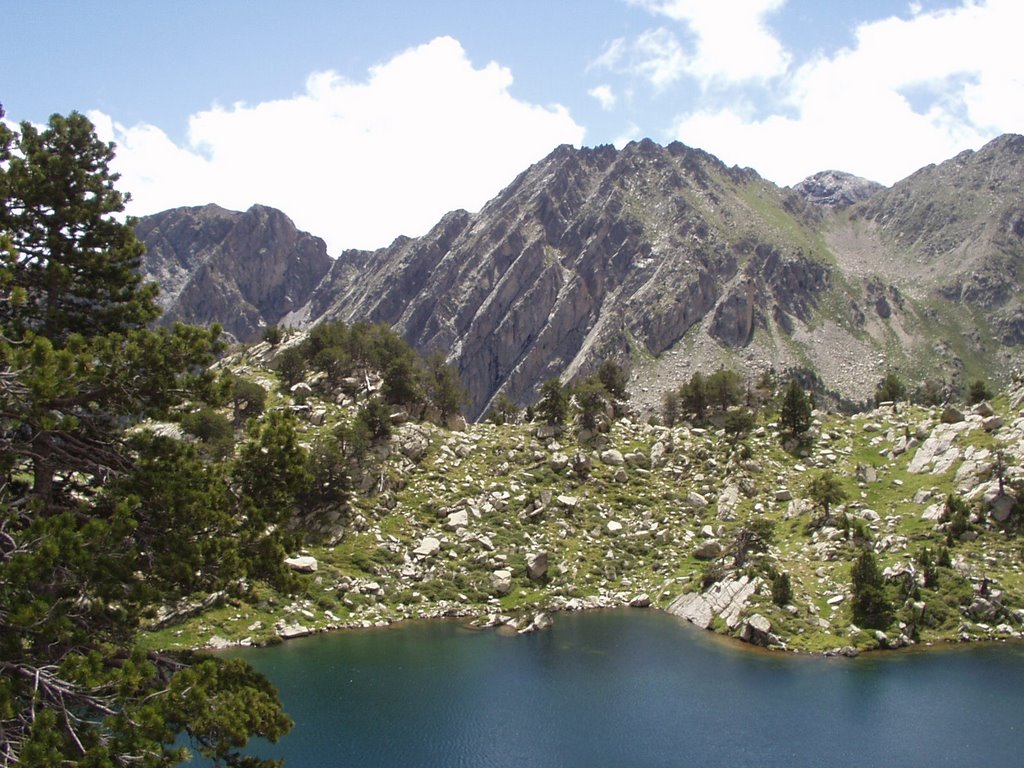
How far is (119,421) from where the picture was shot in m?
19.7

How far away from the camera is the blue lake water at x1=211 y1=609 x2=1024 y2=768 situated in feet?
127

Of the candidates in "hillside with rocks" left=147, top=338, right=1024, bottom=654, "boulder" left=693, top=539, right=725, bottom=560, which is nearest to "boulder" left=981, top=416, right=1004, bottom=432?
"hillside with rocks" left=147, top=338, right=1024, bottom=654

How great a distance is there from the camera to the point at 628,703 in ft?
149

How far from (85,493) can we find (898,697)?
151ft

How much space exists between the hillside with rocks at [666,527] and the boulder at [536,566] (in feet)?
0.45

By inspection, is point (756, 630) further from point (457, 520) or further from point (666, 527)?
point (457, 520)

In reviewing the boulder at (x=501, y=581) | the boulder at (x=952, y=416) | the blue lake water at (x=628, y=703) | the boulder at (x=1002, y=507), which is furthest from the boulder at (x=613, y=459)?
the boulder at (x=1002, y=507)

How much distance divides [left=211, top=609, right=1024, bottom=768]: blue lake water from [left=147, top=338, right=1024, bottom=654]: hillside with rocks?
407 cm

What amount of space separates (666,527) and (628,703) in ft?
106

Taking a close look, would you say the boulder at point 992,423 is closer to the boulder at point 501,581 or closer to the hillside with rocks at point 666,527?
the hillside with rocks at point 666,527

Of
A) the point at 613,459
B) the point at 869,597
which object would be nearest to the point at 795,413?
the point at 613,459

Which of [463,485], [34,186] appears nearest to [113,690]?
[34,186]

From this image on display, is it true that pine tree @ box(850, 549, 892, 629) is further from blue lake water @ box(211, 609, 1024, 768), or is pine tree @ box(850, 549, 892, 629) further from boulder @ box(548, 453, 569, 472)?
boulder @ box(548, 453, 569, 472)

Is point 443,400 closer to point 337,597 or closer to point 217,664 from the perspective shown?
point 337,597
